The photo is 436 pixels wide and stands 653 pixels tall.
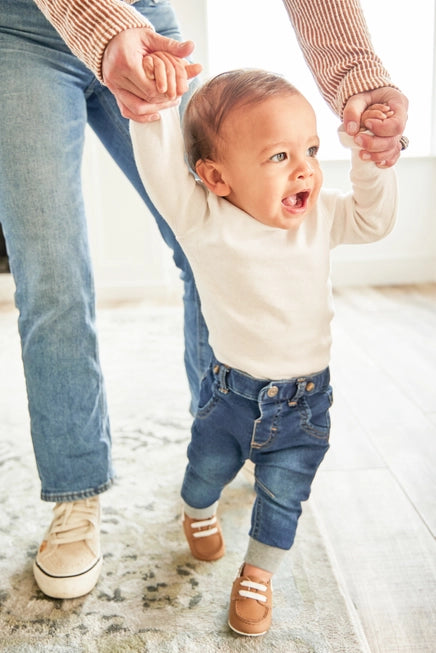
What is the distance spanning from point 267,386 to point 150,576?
0.39m

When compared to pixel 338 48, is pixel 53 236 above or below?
below

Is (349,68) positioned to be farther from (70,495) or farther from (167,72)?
(70,495)

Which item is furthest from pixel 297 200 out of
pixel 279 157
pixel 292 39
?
pixel 292 39

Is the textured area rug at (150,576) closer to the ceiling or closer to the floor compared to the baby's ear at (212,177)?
closer to the floor

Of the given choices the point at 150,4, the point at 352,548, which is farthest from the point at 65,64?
the point at 352,548

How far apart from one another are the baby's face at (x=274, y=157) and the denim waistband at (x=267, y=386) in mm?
227

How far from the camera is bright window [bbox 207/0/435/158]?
10.2 ft

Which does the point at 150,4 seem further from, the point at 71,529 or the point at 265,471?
the point at 71,529

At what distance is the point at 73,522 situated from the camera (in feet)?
3.77

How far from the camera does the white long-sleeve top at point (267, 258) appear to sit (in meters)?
0.95

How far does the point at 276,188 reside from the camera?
36.3 inches

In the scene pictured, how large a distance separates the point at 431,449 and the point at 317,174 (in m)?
0.81

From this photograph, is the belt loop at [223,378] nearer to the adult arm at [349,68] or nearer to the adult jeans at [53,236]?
the adult jeans at [53,236]

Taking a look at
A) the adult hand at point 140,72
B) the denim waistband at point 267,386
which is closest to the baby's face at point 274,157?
the adult hand at point 140,72
